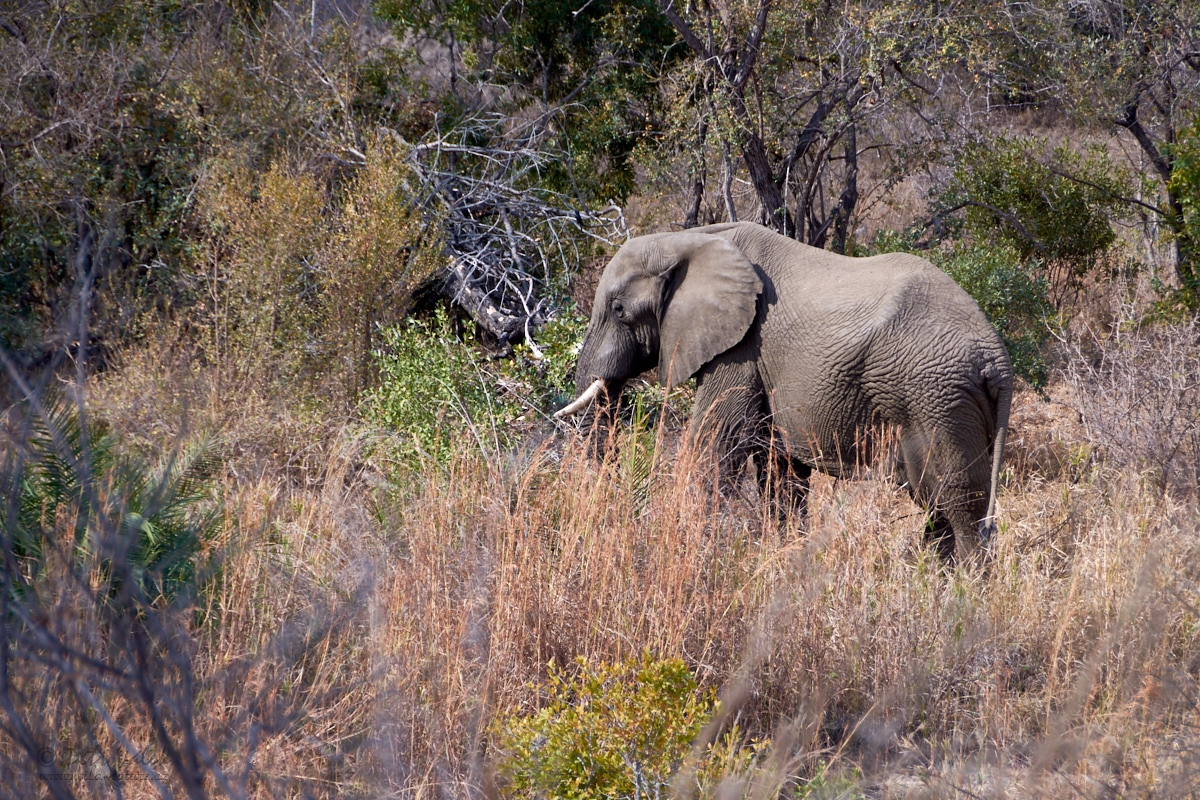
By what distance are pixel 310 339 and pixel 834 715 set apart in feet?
16.4

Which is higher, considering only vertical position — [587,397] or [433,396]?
[587,397]

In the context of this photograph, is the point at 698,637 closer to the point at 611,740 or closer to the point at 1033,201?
the point at 611,740

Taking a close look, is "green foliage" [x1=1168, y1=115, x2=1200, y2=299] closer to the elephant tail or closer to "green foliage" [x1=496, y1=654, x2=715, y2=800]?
the elephant tail

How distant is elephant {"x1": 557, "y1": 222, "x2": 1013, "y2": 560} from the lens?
193 inches

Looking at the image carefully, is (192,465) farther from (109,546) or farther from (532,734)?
(109,546)

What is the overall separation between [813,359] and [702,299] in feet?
2.08

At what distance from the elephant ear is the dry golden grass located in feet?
2.94

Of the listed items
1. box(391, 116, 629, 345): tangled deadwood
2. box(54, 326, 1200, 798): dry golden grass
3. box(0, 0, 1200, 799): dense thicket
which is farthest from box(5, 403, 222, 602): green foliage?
box(391, 116, 629, 345): tangled deadwood

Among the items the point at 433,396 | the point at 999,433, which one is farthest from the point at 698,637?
the point at 433,396

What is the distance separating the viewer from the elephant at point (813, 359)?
489 centimetres

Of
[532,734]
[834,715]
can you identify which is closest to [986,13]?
[834,715]

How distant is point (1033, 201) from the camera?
1027 cm

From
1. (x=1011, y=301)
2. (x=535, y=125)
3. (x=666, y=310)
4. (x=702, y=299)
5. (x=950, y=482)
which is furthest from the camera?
A: (x=535, y=125)

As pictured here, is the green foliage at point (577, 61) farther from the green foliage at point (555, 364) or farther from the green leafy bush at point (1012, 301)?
the green leafy bush at point (1012, 301)
